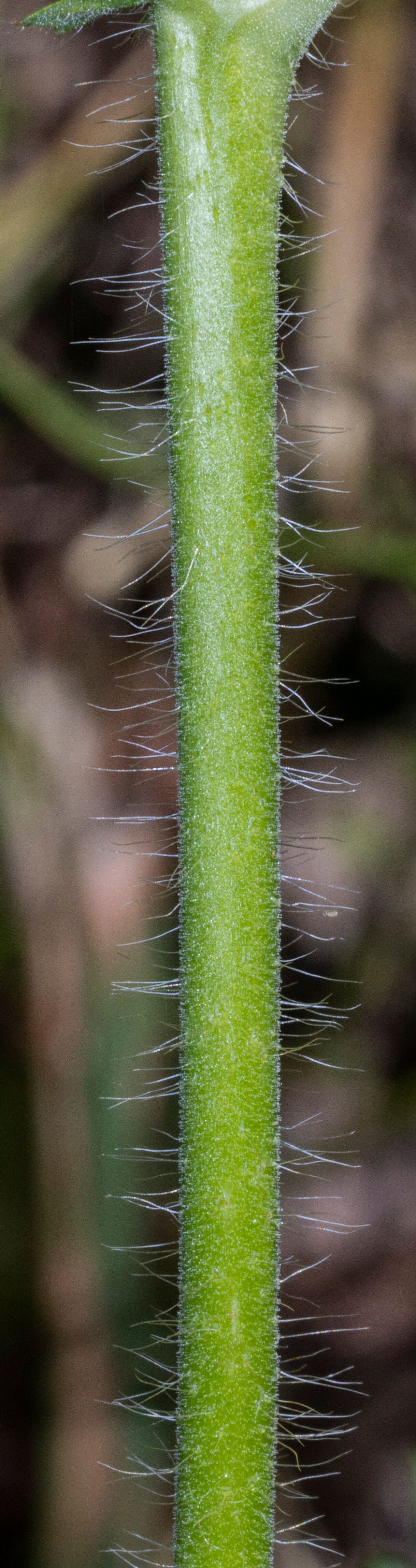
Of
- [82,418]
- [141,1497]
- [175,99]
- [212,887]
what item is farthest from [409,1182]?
[175,99]

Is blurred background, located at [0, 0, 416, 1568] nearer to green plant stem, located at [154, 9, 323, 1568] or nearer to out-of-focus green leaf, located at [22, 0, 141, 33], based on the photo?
green plant stem, located at [154, 9, 323, 1568]

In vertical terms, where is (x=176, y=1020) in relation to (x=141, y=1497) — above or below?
above

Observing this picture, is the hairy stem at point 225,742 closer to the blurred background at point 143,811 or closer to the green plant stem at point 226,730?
the green plant stem at point 226,730

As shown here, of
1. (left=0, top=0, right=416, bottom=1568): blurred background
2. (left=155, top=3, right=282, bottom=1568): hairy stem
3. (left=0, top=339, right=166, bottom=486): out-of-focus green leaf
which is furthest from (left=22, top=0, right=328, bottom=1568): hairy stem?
(left=0, top=339, right=166, bottom=486): out-of-focus green leaf

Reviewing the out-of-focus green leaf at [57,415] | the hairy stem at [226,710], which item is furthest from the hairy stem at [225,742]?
the out-of-focus green leaf at [57,415]

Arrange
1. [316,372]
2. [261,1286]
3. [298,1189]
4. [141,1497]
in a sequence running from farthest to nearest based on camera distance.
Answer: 1. [316,372]
2. [298,1189]
3. [141,1497]
4. [261,1286]

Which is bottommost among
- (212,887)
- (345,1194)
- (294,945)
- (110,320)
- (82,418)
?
(345,1194)

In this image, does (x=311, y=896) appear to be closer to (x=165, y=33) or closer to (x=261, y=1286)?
(x=261, y=1286)
